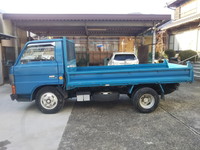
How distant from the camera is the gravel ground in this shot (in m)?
3.02

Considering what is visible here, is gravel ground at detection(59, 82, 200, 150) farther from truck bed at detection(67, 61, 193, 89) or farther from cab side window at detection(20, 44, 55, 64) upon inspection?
cab side window at detection(20, 44, 55, 64)

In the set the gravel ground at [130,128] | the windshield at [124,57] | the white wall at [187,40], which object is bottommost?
the gravel ground at [130,128]

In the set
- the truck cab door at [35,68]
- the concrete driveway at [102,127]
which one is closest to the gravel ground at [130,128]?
the concrete driveway at [102,127]

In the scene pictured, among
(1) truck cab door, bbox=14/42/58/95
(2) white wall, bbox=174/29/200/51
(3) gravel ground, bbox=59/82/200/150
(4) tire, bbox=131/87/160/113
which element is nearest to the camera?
(3) gravel ground, bbox=59/82/200/150

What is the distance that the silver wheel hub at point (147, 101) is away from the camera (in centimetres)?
457

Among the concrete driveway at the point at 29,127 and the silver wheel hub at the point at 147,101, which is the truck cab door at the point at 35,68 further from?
the silver wheel hub at the point at 147,101

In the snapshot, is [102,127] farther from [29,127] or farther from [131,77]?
[29,127]

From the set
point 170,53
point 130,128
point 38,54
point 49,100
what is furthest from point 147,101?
point 170,53

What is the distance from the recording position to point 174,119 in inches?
162

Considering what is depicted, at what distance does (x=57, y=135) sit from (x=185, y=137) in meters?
2.67

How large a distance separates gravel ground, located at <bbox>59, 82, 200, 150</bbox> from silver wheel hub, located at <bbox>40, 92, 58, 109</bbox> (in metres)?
0.63

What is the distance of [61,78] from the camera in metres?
4.38

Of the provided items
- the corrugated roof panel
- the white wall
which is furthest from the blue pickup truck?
the white wall
